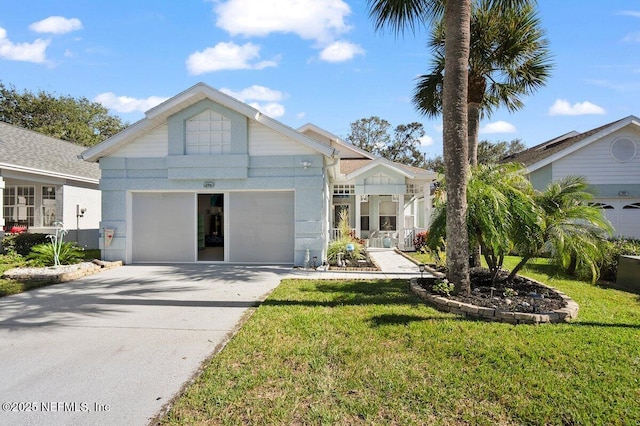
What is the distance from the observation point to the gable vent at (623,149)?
15359 mm

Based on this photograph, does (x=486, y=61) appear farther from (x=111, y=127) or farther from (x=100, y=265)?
(x=111, y=127)

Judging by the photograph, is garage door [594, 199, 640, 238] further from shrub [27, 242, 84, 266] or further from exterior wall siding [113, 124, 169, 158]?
shrub [27, 242, 84, 266]

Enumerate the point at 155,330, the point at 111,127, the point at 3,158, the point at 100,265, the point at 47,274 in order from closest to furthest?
the point at 155,330 → the point at 47,274 → the point at 100,265 → the point at 3,158 → the point at 111,127

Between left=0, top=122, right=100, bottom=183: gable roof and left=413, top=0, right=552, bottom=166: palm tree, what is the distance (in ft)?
46.6

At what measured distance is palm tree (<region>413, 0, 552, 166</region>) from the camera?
10.6 metres

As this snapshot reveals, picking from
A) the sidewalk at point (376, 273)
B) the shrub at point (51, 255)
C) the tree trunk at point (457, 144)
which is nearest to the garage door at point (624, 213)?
the sidewalk at point (376, 273)

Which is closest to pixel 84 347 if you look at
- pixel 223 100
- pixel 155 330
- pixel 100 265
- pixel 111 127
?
pixel 155 330

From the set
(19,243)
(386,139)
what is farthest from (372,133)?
(19,243)

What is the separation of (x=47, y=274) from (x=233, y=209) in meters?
5.31

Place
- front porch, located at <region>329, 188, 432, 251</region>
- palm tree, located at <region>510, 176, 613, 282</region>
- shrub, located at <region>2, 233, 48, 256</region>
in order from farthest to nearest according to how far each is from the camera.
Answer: front porch, located at <region>329, 188, 432, 251</region>
shrub, located at <region>2, 233, 48, 256</region>
palm tree, located at <region>510, 176, 613, 282</region>

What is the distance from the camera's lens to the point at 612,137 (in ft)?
50.6

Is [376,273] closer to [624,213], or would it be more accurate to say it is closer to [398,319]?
[398,319]

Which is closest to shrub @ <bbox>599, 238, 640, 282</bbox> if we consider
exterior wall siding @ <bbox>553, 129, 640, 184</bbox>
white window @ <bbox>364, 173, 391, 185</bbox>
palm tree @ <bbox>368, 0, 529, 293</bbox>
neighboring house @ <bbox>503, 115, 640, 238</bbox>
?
palm tree @ <bbox>368, 0, 529, 293</bbox>

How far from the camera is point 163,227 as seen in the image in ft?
39.2
